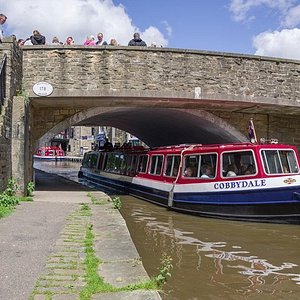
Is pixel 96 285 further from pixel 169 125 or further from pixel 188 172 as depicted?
pixel 169 125

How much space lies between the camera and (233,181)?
10.4 meters

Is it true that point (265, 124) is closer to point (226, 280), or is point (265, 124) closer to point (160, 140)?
point (160, 140)

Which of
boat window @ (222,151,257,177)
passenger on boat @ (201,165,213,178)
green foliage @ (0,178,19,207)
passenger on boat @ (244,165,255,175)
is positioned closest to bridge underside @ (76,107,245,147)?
passenger on boat @ (201,165,213,178)

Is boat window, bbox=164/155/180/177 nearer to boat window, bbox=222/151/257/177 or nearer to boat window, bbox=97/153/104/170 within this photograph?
boat window, bbox=222/151/257/177

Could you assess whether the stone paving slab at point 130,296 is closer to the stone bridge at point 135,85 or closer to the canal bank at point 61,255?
the canal bank at point 61,255

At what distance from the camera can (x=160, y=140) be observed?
23484 millimetres

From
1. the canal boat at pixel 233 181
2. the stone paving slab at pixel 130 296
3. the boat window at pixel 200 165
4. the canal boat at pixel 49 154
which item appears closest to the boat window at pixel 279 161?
the canal boat at pixel 233 181

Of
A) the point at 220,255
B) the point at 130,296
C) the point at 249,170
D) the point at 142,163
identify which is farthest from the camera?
the point at 142,163

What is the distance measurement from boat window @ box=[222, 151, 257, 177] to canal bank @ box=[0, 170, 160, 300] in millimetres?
3512

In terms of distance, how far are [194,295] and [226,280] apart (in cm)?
80

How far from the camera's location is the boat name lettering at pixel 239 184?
993cm

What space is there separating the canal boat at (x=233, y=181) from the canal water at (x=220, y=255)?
1.05ft

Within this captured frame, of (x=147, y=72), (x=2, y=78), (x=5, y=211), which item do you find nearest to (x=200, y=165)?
A: (x=147, y=72)

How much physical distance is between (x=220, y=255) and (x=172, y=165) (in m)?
6.17
